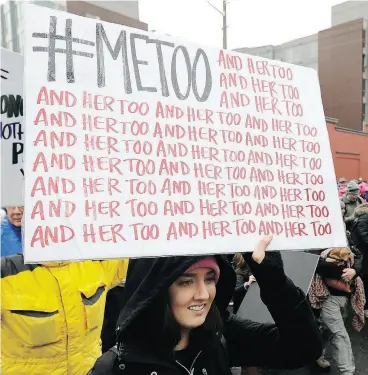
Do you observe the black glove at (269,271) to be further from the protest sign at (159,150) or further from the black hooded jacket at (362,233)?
the black hooded jacket at (362,233)

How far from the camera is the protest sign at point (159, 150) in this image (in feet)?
3.98

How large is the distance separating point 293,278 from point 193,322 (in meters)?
1.67

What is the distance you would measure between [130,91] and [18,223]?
4.81 feet

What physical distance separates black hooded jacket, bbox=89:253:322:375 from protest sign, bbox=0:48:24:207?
0.65m

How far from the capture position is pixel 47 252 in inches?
45.4

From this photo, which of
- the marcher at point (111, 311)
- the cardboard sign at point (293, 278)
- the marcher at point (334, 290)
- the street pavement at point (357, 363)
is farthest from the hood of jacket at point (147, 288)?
the marcher at point (334, 290)

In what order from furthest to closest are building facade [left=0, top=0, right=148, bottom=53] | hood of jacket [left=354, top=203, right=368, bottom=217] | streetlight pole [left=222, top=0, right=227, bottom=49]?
1. building facade [left=0, top=0, right=148, bottom=53]
2. streetlight pole [left=222, top=0, right=227, bottom=49]
3. hood of jacket [left=354, top=203, right=368, bottom=217]

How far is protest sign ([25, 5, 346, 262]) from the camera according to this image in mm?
1213

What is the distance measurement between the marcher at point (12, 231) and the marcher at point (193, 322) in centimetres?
118

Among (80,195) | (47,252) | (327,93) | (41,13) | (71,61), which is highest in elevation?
(327,93)

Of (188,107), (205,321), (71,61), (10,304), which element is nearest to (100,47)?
(71,61)

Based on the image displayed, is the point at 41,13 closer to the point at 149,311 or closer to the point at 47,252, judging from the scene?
the point at 47,252

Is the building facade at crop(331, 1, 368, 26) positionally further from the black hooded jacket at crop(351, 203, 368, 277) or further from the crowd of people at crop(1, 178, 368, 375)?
the crowd of people at crop(1, 178, 368, 375)

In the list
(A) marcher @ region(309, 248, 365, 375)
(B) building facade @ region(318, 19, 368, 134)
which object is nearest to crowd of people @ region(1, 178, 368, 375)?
(A) marcher @ region(309, 248, 365, 375)
